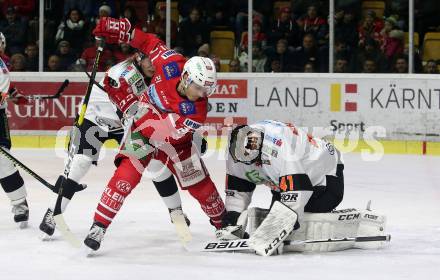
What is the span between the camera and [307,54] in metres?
11.0

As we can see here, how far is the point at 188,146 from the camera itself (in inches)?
228

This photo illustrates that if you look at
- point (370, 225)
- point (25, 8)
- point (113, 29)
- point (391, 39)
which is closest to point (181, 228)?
point (370, 225)

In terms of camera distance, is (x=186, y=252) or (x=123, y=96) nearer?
(x=186, y=252)

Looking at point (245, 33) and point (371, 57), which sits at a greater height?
point (245, 33)

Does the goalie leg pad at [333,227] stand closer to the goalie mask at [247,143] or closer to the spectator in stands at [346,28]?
the goalie mask at [247,143]

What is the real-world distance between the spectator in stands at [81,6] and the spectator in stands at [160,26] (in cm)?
68

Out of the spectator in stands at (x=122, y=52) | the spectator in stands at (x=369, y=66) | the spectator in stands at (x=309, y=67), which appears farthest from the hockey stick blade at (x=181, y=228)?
the spectator in stands at (x=122, y=52)

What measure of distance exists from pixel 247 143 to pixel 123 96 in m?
1.01

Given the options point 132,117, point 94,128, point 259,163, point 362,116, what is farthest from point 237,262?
point 362,116

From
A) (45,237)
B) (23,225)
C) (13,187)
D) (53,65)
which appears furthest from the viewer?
(53,65)

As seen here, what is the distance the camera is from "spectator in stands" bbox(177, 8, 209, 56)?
11172 mm

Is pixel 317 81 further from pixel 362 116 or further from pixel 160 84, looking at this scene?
pixel 160 84

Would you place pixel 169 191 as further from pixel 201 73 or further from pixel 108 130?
pixel 201 73

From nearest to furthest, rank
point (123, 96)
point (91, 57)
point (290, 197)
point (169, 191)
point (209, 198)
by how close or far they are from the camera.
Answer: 1. point (290, 197)
2. point (209, 198)
3. point (169, 191)
4. point (123, 96)
5. point (91, 57)
